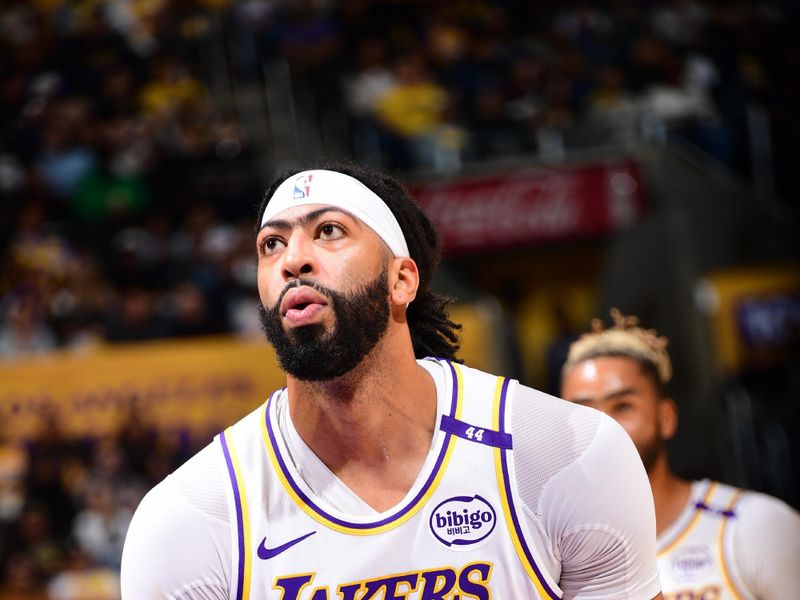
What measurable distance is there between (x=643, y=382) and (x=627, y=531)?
1.52 metres

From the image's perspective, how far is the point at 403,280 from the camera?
2988 millimetres

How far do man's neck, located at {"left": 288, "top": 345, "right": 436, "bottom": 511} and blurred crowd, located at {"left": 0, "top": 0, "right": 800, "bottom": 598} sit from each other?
20.6 feet

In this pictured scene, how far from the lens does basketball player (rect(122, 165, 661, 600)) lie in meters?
2.65

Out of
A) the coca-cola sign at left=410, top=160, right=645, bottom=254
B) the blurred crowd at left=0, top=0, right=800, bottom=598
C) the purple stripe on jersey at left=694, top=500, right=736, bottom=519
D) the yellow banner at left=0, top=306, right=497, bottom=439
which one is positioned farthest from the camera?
the coca-cola sign at left=410, top=160, right=645, bottom=254

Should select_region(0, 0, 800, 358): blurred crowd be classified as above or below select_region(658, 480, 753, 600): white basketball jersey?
above

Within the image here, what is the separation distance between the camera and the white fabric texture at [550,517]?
8.67ft

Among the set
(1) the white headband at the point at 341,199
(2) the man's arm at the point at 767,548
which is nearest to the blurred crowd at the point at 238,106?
(2) the man's arm at the point at 767,548

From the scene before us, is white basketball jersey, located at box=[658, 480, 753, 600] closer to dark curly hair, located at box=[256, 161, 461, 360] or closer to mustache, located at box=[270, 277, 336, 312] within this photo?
dark curly hair, located at box=[256, 161, 461, 360]

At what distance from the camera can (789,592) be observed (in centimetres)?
375

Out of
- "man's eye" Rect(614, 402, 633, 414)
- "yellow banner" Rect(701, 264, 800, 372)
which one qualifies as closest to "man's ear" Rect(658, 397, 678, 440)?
"man's eye" Rect(614, 402, 633, 414)

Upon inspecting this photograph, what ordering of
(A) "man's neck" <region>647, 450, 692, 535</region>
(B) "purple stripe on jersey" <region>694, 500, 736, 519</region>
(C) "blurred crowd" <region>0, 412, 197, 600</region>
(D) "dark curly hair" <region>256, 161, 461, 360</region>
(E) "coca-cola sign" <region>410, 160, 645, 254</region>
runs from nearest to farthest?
(D) "dark curly hair" <region>256, 161, 461, 360</region> → (B) "purple stripe on jersey" <region>694, 500, 736, 519</region> → (A) "man's neck" <region>647, 450, 692, 535</region> → (C) "blurred crowd" <region>0, 412, 197, 600</region> → (E) "coca-cola sign" <region>410, 160, 645, 254</region>

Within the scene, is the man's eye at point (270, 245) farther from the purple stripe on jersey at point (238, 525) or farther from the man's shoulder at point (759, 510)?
the man's shoulder at point (759, 510)

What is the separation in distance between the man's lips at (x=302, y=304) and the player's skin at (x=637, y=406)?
1.62 meters

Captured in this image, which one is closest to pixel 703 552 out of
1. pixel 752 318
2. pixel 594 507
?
pixel 594 507
